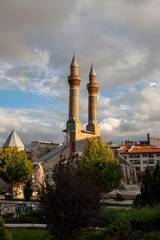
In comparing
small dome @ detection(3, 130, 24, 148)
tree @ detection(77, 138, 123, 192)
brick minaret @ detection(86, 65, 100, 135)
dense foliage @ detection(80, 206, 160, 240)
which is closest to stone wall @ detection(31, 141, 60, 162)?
brick minaret @ detection(86, 65, 100, 135)

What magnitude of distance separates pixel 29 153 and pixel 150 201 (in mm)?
33476

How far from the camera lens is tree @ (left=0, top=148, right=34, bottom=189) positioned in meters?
28.4

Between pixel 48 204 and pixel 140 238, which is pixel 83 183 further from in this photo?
pixel 140 238

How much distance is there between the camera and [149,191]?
10578 millimetres

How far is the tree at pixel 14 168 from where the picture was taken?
28.4m

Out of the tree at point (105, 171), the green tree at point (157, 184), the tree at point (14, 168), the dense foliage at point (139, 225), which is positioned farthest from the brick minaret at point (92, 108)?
the dense foliage at point (139, 225)

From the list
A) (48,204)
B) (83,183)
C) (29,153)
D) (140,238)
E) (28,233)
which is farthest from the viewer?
(29,153)

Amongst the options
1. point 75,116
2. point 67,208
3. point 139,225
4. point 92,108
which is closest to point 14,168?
point 75,116

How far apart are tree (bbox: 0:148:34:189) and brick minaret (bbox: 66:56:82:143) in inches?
433

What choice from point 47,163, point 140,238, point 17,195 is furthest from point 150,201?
point 47,163

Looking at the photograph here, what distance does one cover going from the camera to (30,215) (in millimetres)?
12562

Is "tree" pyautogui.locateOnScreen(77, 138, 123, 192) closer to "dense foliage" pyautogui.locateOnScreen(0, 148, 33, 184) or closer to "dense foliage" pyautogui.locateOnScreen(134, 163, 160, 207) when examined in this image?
"dense foliage" pyautogui.locateOnScreen(0, 148, 33, 184)

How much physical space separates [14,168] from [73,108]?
14898 millimetres

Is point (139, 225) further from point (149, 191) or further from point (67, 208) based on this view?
point (67, 208)
